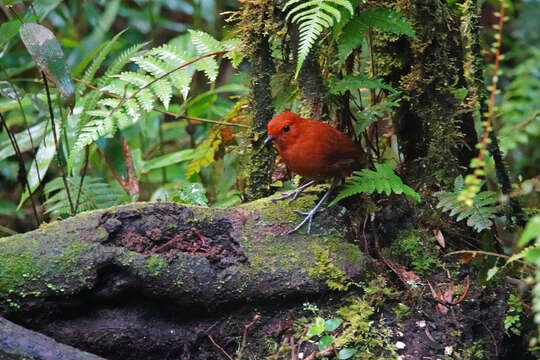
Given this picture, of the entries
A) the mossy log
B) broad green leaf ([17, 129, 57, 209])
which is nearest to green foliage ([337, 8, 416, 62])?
the mossy log

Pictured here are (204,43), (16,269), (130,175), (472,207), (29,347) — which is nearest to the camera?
(29,347)

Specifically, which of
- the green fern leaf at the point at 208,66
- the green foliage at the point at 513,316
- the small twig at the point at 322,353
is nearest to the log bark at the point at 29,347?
the small twig at the point at 322,353

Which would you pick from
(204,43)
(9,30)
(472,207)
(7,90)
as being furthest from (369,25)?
(7,90)

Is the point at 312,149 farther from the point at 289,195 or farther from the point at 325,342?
the point at 325,342

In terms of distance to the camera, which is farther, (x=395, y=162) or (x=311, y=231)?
(x=395, y=162)

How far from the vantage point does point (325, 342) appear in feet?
8.97

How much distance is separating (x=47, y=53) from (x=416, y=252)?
2159mm

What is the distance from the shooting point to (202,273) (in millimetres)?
2799

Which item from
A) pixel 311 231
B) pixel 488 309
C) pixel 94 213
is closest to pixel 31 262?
pixel 94 213

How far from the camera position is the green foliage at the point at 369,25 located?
2885 millimetres

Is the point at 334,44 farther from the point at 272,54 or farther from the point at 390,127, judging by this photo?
the point at 390,127

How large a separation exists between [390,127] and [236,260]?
4.22ft

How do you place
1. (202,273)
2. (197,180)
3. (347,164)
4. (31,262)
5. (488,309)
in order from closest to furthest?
(31,262) < (202,273) < (488,309) < (347,164) < (197,180)

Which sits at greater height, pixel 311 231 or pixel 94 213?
pixel 94 213
